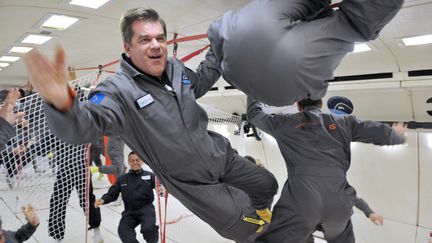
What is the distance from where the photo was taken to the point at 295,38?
1.13m

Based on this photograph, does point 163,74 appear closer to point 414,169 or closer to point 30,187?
point 30,187

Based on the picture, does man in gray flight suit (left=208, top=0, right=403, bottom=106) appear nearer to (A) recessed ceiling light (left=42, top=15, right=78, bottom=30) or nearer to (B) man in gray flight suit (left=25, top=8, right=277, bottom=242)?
(B) man in gray flight suit (left=25, top=8, right=277, bottom=242)

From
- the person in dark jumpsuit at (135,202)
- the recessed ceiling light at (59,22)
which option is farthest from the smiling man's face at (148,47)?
the person in dark jumpsuit at (135,202)

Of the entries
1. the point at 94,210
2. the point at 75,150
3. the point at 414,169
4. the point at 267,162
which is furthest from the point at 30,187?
the point at 414,169

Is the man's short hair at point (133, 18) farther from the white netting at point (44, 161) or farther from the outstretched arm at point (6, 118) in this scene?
the white netting at point (44, 161)

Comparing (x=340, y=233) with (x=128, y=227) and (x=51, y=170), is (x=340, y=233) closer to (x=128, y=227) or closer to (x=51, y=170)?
(x=128, y=227)

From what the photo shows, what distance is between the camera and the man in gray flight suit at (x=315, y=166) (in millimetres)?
2486

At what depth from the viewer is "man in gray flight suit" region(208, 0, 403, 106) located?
1125mm

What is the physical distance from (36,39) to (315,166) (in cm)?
401

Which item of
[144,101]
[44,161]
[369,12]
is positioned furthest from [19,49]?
[369,12]

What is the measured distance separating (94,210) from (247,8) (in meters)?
4.32

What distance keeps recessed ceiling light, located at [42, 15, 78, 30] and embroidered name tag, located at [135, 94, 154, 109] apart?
2394 mm

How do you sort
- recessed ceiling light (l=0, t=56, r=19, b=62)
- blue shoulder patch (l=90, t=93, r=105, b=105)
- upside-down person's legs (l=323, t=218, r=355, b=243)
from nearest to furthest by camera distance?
blue shoulder patch (l=90, t=93, r=105, b=105)
upside-down person's legs (l=323, t=218, r=355, b=243)
recessed ceiling light (l=0, t=56, r=19, b=62)

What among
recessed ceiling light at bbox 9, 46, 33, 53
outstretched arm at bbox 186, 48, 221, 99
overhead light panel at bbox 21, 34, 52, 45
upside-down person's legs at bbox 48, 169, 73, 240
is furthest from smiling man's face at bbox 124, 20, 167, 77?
recessed ceiling light at bbox 9, 46, 33, 53
